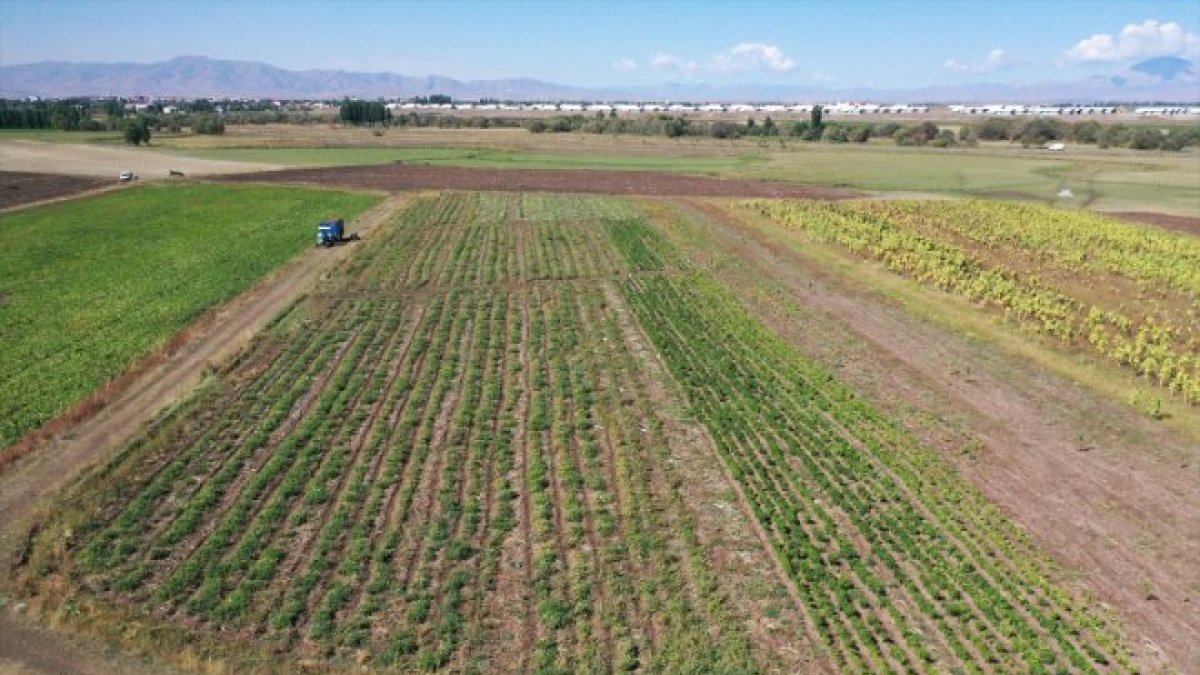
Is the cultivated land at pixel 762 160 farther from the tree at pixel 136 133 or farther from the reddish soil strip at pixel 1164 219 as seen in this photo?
the reddish soil strip at pixel 1164 219

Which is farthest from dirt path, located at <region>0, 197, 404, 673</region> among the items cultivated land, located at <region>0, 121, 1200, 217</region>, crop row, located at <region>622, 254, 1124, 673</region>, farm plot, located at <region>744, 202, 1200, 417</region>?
cultivated land, located at <region>0, 121, 1200, 217</region>

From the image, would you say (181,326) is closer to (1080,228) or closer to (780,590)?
(780,590)

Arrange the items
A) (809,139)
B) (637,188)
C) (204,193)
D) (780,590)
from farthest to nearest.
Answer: (809,139) < (637,188) < (204,193) < (780,590)

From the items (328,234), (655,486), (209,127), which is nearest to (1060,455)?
(655,486)

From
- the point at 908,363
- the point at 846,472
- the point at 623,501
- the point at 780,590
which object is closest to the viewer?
the point at 780,590

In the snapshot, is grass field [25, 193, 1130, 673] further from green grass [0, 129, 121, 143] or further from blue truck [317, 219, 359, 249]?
green grass [0, 129, 121, 143]

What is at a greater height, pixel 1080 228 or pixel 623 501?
pixel 1080 228

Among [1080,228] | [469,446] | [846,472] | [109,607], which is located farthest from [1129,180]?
[109,607]
